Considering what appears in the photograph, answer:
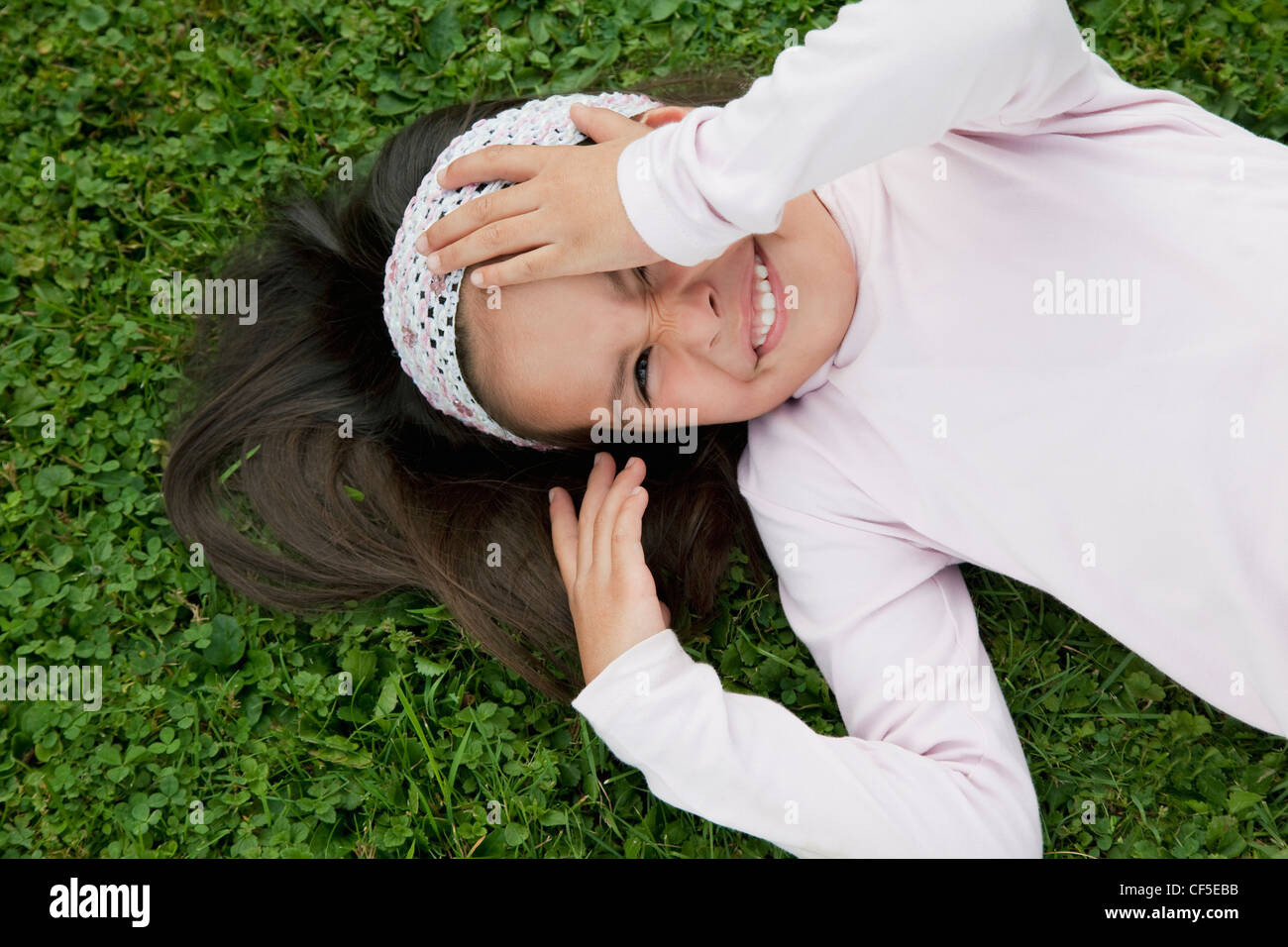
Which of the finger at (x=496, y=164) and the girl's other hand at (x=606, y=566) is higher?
the finger at (x=496, y=164)

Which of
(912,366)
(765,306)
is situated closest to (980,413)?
(912,366)

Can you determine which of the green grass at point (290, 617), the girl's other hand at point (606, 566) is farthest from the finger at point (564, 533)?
the green grass at point (290, 617)

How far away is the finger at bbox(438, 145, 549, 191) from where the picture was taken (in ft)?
6.12

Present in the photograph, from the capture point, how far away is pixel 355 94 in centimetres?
275

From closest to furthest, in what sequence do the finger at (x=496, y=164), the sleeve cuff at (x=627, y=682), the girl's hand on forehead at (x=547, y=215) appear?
the girl's hand on forehead at (x=547, y=215) < the finger at (x=496, y=164) < the sleeve cuff at (x=627, y=682)

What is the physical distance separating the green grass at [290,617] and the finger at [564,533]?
1.14ft

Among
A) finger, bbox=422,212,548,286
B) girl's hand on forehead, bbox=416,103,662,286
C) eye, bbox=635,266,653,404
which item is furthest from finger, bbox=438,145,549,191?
eye, bbox=635,266,653,404

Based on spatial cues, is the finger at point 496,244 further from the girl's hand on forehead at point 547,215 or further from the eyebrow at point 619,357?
the eyebrow at point 619,357

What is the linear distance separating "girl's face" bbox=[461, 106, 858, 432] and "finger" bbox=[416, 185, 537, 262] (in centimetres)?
7

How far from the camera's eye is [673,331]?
1817 millimetres

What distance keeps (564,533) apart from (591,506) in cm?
10

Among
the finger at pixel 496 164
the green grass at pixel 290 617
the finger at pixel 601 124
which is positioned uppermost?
the finger at pixel 601 124

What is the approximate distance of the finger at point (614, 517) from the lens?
2.18 metres

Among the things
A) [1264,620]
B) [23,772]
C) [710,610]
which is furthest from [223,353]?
[1264,620]
